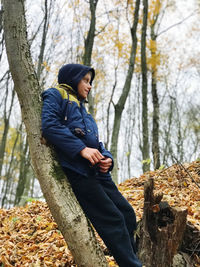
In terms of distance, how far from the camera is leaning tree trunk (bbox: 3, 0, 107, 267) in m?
1.84

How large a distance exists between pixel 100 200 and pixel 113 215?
172 millimetres

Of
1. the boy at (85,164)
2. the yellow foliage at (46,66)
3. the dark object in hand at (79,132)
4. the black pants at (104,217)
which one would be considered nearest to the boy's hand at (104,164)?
the boy at (85,164)

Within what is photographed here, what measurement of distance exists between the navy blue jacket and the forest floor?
4.30 feet

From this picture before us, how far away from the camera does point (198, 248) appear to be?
292cm

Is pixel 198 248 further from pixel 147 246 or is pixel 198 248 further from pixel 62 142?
pixel 62 142

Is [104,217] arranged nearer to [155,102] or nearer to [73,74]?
[73,74]

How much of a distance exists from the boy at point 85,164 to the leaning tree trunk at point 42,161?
11 cm

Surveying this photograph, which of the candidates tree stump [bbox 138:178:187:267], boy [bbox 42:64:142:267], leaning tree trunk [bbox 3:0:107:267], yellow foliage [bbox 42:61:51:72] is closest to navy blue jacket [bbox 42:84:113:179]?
boy [bbox 42:64:142:267]

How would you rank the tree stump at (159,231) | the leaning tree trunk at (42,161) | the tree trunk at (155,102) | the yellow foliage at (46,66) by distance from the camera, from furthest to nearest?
the yellow foliage at (46,66) < the tree trunk at (155,102) < the tree stump at (159,231) < the leaning tree trunk at (42,161)

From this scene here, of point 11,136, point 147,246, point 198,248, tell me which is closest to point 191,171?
point 198,248

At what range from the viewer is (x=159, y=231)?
2.65m

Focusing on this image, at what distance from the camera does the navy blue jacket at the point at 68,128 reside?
191cm

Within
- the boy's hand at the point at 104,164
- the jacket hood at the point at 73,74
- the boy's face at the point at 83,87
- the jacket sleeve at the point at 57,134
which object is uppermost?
the jacket hood at the point at 73,74

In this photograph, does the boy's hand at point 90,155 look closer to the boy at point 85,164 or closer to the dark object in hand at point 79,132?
the boy at point 85,164
